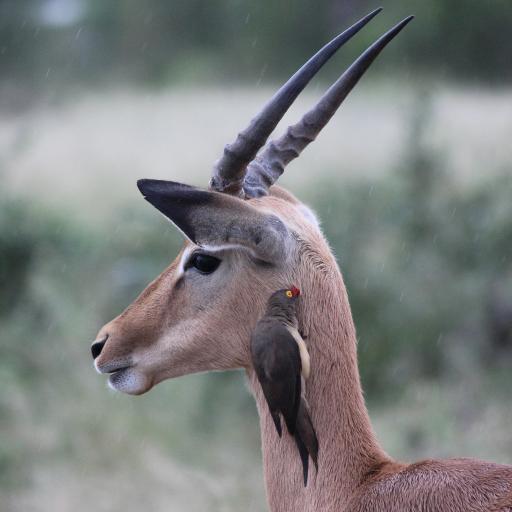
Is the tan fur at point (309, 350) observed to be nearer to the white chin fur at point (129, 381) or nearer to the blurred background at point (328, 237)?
the white chin fur at point (129, 381)

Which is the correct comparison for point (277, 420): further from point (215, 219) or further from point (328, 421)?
point (215, 219)

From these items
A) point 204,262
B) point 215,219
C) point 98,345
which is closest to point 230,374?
point 98,345

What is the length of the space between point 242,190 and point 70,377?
5.83m

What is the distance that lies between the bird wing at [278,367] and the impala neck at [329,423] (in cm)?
22

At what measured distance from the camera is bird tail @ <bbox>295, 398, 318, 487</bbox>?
357cm

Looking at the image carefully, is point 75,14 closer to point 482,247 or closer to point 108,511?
point 482,247

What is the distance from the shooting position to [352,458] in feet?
12.1

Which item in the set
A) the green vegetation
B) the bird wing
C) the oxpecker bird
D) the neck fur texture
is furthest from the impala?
the green vegetation

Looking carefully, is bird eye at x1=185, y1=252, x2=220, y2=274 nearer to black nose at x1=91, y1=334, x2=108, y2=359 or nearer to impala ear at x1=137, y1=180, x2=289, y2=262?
impala ear at x1=137, y1=180, x2=289, y2=262

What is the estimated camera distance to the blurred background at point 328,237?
328 inches

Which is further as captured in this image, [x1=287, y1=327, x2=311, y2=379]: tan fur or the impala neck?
the impala neck

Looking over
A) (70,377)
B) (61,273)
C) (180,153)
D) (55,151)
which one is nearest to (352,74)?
(70,377)

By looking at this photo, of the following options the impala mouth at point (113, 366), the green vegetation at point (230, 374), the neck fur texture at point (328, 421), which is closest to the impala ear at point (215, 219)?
the neck fur texture at point (328, 421)

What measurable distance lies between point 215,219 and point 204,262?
1.29 ft
